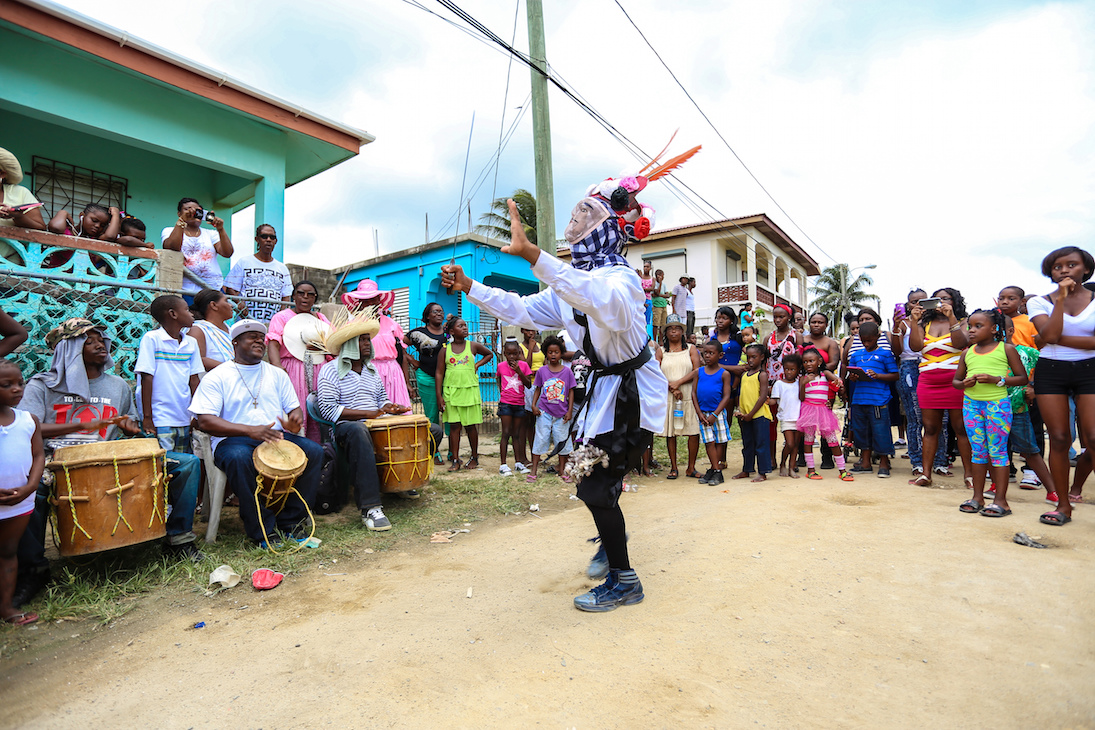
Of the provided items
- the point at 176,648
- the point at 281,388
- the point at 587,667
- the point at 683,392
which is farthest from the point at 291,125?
the point at 587,667

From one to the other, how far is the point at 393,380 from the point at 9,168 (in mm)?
3612

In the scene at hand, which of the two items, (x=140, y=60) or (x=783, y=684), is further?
(x=140, y=60)

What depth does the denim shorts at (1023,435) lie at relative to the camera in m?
5.01

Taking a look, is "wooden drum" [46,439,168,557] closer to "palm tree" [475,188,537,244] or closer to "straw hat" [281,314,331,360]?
"straw hat" [281,314,331,360]

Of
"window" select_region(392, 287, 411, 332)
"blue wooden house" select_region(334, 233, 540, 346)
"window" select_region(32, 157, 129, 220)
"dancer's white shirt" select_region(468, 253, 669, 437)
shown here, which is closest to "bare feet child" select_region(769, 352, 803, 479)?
"dancer's white shirt" select_region(468, 253, 669, 437)

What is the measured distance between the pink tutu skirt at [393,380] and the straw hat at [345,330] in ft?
2.17

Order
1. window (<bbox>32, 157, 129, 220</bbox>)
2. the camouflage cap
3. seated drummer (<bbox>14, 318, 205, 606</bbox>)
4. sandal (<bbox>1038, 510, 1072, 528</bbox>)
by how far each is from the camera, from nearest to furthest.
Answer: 1. seated drummer (<bbox>14, 318, 205, 606</bbox>)
2. the camouflage cap
3. sandal (<bbox>1038, 510, 1072, 528</bbox>)
4. window (<bbox>32, 157, 129, 220</bbox>)

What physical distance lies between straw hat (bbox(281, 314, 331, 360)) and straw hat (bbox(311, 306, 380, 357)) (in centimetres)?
5

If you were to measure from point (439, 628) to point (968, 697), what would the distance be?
88.0 inches

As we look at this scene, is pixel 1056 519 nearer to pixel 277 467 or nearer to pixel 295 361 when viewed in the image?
pixel 277 467

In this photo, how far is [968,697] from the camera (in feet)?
7.19

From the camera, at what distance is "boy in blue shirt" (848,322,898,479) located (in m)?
6.52

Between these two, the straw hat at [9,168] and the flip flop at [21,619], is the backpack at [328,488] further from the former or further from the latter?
the straw hat at [9,168]

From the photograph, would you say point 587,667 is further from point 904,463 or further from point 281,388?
point 904,463
